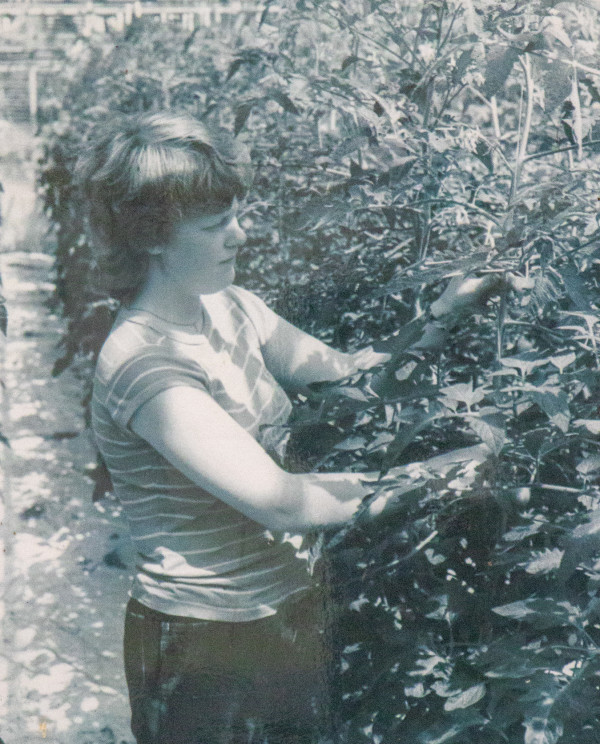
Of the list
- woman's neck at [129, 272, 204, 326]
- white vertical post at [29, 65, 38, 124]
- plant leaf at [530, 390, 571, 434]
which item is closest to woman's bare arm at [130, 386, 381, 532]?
woman's neck at [129, 272, 204, 326]

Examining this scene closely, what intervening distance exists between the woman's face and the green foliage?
0.13 metres

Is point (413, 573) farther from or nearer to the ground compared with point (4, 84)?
nearer to the ground

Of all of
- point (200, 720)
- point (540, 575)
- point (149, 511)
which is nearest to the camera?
point (540, 575)

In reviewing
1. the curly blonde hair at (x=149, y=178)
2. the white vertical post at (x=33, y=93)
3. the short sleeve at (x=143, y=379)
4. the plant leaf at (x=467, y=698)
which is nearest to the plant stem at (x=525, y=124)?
the curly blonde hair at (x=149, y=178)

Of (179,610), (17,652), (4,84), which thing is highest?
(4,84)

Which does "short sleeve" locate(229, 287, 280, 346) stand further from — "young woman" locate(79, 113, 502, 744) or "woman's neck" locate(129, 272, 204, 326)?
"woman's neck" locate(129, 272, 204, 326)

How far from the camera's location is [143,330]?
4.55 ft

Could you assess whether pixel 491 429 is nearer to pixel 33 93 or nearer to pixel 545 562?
pixel 545 562

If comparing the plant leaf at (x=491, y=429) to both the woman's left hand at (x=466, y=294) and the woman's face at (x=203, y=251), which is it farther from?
the woman's face at (x=203, y=251)

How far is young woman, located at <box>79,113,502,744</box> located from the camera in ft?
4.41

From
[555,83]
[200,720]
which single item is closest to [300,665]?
[200,720]

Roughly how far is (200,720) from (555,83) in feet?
3.89

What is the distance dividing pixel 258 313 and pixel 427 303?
29cm

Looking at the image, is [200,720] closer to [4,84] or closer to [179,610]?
[179,610]
